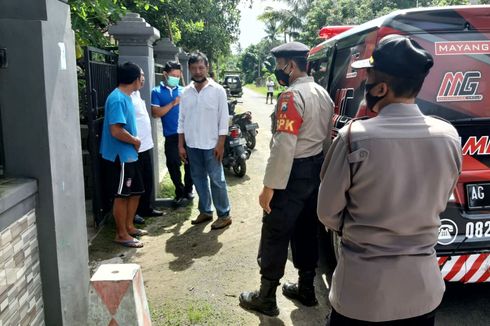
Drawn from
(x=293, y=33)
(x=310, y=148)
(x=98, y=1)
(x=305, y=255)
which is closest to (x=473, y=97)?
(x=310, y=148)

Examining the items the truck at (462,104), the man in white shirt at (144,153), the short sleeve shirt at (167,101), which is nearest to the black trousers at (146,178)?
the man in white shirt at (144,153)

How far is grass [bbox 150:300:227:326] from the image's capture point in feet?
10.7

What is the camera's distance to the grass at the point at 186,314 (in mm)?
3250

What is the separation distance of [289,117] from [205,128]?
2.16m

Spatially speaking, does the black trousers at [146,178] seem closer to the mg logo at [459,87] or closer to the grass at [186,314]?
the grass at [186,314]

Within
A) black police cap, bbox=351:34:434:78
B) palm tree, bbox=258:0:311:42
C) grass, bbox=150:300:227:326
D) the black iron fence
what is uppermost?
palm tree, bbox=258:0:311:42

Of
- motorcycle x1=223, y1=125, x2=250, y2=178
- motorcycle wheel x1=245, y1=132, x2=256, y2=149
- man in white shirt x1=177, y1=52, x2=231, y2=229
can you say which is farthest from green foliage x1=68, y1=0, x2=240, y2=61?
motorcycle wheel x1=245, y1=132, x2=256, y2=149

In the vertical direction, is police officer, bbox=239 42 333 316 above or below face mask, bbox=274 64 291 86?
below

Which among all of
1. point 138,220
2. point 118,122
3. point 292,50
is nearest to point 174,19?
point 138,220

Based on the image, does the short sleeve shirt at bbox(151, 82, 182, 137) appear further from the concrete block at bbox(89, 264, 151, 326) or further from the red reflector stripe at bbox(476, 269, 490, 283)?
the red reflector stripe at bbox(476, 269, 490, 283)

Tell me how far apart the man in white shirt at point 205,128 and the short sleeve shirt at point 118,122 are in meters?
0.76

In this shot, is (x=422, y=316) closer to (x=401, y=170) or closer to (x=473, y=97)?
(x=401, y=170)

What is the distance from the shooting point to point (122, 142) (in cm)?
437

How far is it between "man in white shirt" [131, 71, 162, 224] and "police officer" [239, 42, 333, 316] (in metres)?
2.03
